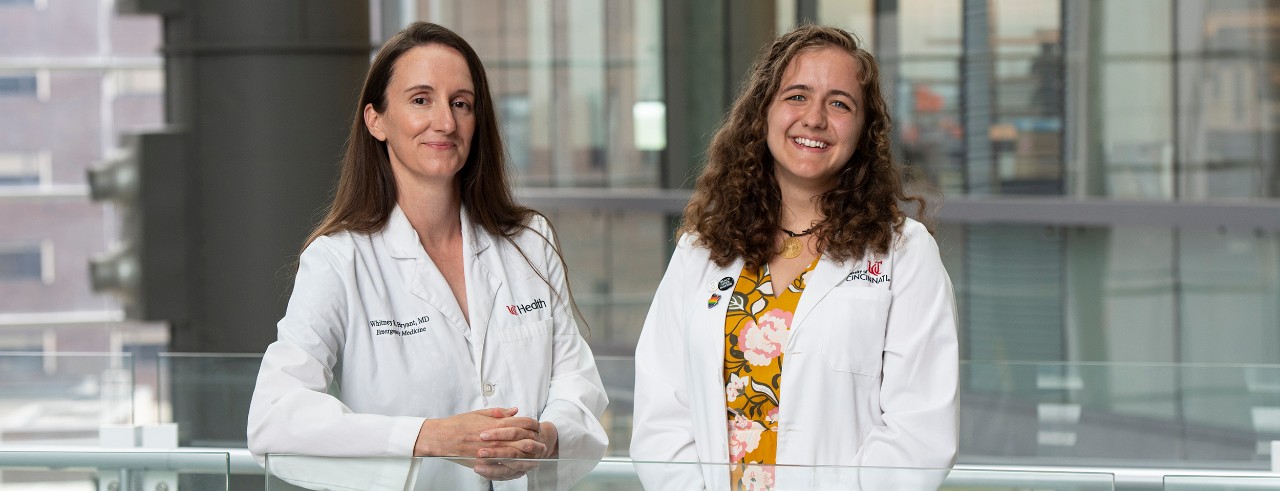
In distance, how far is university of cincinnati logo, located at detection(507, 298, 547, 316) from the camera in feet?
9.80

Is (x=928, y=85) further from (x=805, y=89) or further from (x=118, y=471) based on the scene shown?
(x=118, y=471)

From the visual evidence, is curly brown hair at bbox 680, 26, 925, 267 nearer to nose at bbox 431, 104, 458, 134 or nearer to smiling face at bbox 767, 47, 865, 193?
smiling face at bbox 767, 47, 865, 193

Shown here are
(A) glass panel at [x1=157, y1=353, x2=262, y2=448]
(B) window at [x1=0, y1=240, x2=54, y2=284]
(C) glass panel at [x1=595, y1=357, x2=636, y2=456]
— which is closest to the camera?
(C) glass panel at [x1=595, y1=357, x2=636, y2=456]

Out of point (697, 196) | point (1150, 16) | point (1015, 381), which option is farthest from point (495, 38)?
point (697, 196)

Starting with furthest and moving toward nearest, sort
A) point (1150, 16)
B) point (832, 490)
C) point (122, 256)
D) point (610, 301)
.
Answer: point (610, 301) < point (1150, 16) < point (122, 256) < point (832, 490)

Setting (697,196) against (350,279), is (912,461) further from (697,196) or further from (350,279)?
(350,279)

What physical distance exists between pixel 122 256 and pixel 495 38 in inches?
302

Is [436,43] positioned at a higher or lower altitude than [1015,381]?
higher

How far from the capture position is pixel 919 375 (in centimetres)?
277

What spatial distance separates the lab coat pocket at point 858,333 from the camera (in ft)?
9.28

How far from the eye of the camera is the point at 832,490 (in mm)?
2457

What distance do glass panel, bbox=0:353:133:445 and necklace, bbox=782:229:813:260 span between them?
350 cm

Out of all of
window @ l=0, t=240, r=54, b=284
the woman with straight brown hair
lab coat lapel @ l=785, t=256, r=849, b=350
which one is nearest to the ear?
the woman with straight brown hair

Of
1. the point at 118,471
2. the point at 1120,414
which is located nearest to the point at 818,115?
the point at 118,471
